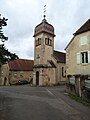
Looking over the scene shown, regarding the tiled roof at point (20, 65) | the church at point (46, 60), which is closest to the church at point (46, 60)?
the church at point (46, 60)

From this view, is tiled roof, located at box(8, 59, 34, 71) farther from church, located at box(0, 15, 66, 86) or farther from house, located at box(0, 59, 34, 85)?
church, located at box(0, 15, 66, 86)

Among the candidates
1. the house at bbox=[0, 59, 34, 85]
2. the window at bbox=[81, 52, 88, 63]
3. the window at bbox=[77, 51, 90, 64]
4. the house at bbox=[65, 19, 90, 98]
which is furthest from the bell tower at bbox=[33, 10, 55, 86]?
the window at bbox=[81, 52, 88, 63]

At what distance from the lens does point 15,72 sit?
177 feet

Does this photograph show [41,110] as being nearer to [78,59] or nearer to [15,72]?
[78,59]

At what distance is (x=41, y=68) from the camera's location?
40.5 metres

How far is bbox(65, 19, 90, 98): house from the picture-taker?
21466 millimetres

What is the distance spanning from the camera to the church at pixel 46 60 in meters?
40.9

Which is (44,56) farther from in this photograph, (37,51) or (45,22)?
(45,22)

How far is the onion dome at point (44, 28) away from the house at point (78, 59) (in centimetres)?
1581

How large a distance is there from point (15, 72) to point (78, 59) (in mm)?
31485

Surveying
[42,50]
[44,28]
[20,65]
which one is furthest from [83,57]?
[20,65]

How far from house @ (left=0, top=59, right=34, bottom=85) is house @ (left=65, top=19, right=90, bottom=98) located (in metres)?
28.6

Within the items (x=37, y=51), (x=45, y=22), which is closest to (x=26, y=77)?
(x=37, y=51)

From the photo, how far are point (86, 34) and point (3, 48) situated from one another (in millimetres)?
11686
